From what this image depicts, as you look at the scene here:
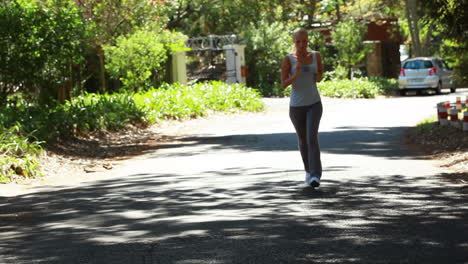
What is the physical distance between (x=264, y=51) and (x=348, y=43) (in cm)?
519

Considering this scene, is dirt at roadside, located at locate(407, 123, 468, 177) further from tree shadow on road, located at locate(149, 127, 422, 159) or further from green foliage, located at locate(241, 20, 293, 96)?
green foliage, located at locate(241, 20, 293, 96)

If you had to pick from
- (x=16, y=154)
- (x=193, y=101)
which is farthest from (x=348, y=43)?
(x=16, y=154)

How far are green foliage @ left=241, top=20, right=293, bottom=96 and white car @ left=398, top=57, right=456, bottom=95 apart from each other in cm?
531

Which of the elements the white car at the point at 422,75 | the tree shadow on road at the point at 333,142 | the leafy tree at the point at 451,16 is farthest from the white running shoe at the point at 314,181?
the white car at the point at 422,75

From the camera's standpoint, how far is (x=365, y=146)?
51.8ft

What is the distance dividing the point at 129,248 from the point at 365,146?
9.28 meters

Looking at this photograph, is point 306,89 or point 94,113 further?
point 94,113

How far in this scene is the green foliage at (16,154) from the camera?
12.8 meters

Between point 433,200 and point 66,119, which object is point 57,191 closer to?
point 433,200

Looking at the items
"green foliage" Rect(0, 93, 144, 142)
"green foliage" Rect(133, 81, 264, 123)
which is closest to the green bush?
"green foliage" Rect(133, 81, 264, 123)

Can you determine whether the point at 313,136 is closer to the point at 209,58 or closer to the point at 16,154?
the point at 16,154

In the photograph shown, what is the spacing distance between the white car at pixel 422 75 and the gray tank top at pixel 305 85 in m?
27.0

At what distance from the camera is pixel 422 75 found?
120 ft

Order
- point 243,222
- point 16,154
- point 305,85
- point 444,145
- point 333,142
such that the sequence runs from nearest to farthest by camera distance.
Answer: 1. point 243,222
2. point 305,85
3. point 16,154
4. point 444,145
5. point 333,142
